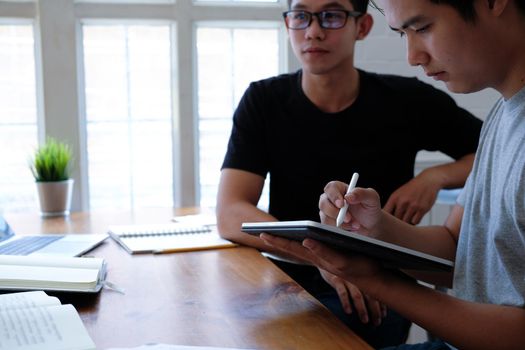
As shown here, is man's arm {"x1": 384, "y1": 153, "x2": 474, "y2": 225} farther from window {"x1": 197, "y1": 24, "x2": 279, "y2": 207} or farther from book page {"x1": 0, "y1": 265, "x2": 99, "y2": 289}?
window {"x1": 197, "y1": 24, "x2": 279, "y2": 207}

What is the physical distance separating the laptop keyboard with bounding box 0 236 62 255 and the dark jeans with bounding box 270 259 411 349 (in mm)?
611

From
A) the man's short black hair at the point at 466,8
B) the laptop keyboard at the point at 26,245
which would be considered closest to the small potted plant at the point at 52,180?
the laptop keyboard at the point at 26,245

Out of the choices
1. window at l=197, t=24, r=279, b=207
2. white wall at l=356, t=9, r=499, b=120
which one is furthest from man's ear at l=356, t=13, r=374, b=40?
window at l=197, t=24, r=279, b=207

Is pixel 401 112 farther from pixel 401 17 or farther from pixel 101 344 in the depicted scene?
pixel 101 344

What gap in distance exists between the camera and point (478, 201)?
120cm

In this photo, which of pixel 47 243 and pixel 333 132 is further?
pixel 333 132

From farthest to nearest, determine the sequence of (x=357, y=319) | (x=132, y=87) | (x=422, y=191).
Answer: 1. (x=132, y=87)
2. (x=422, y=191)
3. (x=357, y=319)

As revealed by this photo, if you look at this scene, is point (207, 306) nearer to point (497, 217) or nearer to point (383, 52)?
point (497, 217)

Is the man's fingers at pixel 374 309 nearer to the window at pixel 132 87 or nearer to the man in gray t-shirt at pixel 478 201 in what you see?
the man in gray t-shirt at pixel 478 201

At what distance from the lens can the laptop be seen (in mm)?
1409

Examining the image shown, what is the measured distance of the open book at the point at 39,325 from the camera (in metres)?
0.84

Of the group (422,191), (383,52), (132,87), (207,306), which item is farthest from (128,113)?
(207,306)

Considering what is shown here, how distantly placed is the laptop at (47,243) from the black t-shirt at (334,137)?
1.42 ft

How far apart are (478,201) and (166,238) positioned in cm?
78
